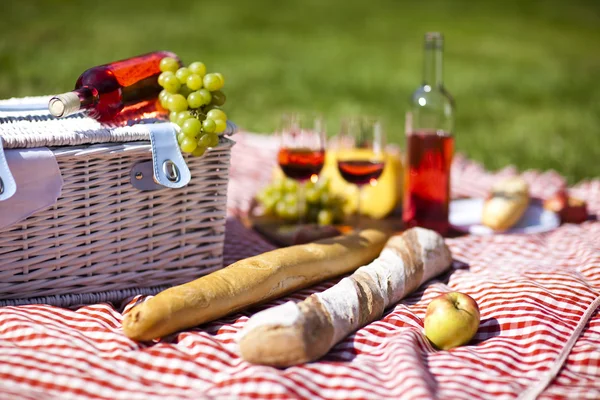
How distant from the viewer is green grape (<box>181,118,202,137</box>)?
1875mm

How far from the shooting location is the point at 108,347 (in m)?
1.61

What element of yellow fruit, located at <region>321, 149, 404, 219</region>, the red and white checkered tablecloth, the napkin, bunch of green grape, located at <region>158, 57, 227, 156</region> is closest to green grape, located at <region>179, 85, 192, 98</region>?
bunch of green grape, located at <region>158, 57, 227, 156</region>

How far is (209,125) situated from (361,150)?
66 centimetres

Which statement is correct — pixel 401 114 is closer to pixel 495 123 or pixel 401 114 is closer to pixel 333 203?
pixel 495 123

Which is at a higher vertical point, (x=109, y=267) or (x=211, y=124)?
(x=211, y=124)

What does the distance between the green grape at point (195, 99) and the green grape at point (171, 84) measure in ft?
0.16

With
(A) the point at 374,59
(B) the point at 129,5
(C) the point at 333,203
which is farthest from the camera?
(B) the point at 129,5

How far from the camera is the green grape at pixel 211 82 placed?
192cm

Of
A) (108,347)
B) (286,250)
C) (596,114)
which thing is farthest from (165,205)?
(596,114)

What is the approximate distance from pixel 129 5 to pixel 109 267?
9.50 m

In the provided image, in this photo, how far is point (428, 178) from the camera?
8.10ft

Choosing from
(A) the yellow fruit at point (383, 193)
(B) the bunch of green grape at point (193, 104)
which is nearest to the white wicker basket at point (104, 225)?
(B) the bunch of green grape at point (193, 104)

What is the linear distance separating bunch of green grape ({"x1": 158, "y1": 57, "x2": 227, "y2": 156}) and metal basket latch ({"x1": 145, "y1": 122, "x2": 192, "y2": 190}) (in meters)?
0.03

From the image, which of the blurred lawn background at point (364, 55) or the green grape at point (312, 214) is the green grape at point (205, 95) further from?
the blurred lawn background at point (364, 55)
